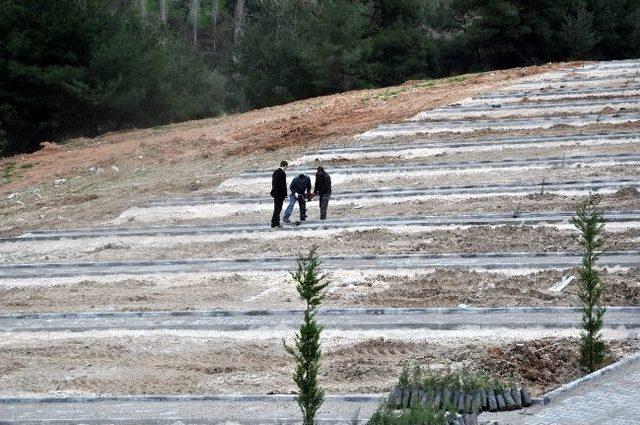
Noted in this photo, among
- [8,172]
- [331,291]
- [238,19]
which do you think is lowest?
[331,291]

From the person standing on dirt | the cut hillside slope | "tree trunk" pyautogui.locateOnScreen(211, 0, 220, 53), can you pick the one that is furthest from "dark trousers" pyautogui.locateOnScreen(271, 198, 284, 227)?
"tree trunk" pyautogui.locateOnScreen(211, 0, 220, 53)

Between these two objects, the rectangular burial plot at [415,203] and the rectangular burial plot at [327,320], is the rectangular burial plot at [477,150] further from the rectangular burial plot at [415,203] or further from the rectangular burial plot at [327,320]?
the rectangular burial plot at [327,320]

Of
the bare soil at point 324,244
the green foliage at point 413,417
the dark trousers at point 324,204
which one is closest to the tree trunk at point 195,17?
the bare soil at point 324,244

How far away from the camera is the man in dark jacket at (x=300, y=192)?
71.6 feet

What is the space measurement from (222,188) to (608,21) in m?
26.2

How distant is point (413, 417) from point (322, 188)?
12.8 metres

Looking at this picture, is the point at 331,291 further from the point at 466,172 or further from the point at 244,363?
A: the point at 466,172

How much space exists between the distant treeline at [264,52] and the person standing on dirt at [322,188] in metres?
18.4

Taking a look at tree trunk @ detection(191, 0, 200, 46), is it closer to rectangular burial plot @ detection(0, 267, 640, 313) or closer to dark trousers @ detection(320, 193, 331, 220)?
dark trousers @ detection(320, 193, 331, 220)

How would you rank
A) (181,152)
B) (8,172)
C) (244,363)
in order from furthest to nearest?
(8,172), (181,152), (244,363)

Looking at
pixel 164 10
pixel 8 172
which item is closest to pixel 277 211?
pixel 8 172

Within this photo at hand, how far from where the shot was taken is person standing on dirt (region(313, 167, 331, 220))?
2209 centimetres

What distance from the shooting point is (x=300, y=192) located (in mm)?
21906

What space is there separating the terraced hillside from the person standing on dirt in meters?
0.39
